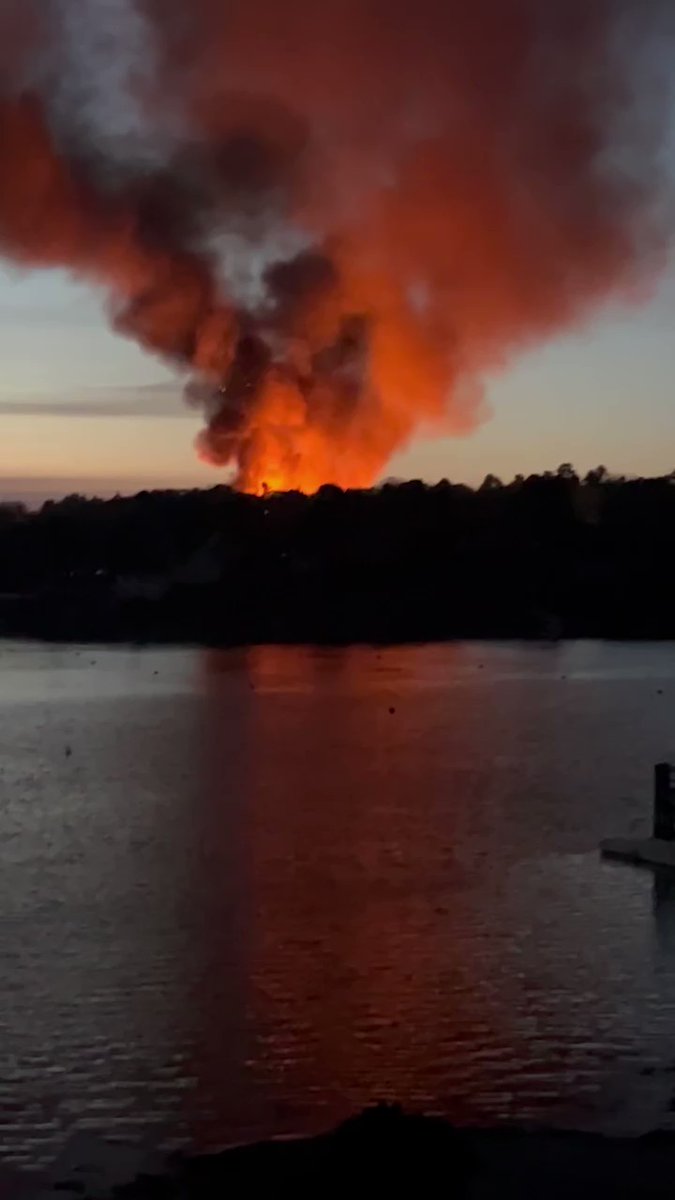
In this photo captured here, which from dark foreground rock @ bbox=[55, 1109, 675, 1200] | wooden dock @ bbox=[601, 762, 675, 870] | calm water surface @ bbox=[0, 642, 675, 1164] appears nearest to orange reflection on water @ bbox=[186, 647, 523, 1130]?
calm water surface @ bbox=[0, 642, 675, 1164]

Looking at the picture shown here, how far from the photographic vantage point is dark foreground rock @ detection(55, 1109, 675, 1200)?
7.12 meters

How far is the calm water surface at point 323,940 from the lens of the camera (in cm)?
1040

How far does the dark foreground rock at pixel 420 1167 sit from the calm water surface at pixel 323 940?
1.51m

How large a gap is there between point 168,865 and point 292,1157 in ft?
41.2

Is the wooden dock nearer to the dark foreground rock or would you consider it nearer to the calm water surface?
the calm water surface

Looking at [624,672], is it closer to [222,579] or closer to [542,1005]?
[222,579]

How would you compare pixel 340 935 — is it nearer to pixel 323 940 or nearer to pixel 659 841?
pixel 323 940

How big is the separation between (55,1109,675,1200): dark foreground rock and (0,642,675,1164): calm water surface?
1515 mm

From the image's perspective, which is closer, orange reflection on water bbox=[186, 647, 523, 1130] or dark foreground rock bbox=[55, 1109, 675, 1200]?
dark foreground rock bbox=[55, 1109, 675, 1200]

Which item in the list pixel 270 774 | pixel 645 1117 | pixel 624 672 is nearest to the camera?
pixel 645 1117

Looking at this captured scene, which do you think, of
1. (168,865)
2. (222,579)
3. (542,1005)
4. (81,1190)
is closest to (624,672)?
(222,579)

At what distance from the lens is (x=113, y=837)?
23.1 m

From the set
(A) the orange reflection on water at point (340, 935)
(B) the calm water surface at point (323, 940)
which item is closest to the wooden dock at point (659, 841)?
(B) the calm water surface at point (323, 940)

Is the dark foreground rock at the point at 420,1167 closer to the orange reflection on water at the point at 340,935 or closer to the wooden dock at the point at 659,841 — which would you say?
the orange reflection on water at the point at 340,935
